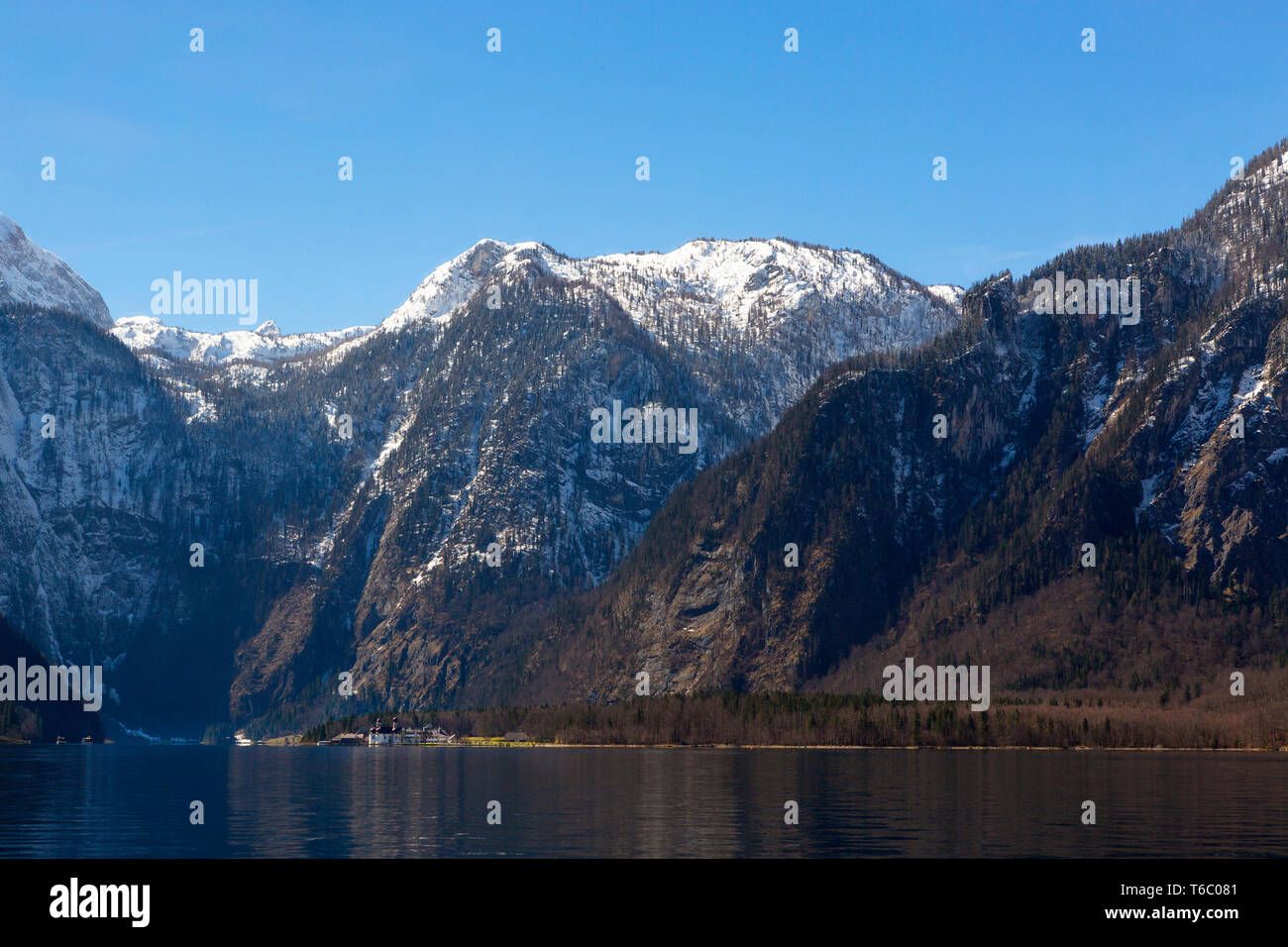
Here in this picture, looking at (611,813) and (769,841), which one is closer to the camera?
(769,841)

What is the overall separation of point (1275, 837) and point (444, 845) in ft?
236

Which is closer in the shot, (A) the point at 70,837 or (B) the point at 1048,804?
(A) the point at 70,837

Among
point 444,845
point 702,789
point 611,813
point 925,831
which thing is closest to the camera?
point 444,845

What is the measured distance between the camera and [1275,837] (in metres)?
125

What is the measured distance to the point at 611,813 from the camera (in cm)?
15438
